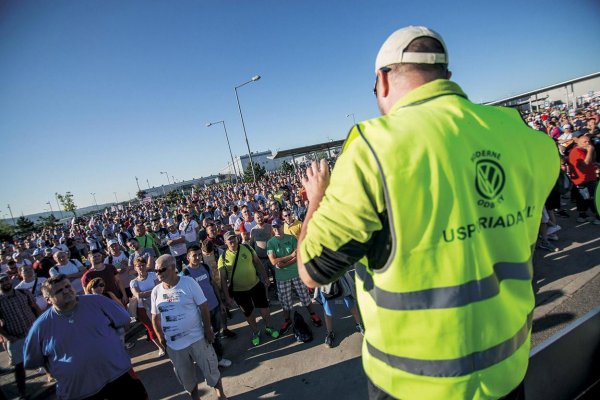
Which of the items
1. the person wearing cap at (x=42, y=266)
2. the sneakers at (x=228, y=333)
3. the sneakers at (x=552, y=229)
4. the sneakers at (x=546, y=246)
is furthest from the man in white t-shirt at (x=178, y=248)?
the sneakers at (x=552, y=229)

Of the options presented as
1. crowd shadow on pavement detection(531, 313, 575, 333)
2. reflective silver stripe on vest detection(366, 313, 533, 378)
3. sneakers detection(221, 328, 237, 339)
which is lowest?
crowd shadow on pavement detection(531, 313, 575, 333)

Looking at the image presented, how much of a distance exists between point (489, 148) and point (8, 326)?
6956mm

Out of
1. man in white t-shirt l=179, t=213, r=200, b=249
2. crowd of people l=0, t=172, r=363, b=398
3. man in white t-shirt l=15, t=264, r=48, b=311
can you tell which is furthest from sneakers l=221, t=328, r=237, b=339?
man in white t-shirt l=179, t=213, r=200, b=249

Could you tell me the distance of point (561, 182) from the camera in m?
1.34

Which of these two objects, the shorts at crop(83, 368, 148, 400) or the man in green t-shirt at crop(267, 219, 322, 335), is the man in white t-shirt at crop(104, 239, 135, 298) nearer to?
the shorts at crop(83, 368, 148, 400)

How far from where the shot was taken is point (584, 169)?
21.6 feet

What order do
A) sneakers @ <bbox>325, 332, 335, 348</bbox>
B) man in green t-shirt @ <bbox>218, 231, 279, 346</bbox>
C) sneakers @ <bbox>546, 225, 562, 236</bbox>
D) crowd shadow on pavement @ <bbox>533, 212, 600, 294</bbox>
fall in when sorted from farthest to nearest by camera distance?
sneakers @ <bbox>546, 225, 562, 236</bbox> < man in green t-shirt @ <bbox>218, 231, 279, 346</bbox> < crowd shadow on pavement @ <bbox>533, 212, 600, 294</bbox> < sneakers @ <bbox>325, 332, 335, 348</bbox>

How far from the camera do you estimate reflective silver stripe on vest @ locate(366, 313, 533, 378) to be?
2.88ft

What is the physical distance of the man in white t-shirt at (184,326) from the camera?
3.72 metres

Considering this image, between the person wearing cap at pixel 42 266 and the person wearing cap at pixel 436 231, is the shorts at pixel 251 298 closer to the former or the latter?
the person wearing cap at pixel 436 231

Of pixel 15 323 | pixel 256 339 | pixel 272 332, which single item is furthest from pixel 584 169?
pixel 15 323

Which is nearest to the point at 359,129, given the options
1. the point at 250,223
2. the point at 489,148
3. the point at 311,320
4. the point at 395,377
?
the point at 489,148

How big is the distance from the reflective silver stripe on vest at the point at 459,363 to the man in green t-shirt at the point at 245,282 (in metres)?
4.69

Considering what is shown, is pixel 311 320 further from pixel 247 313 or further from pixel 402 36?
pixel 402 36
